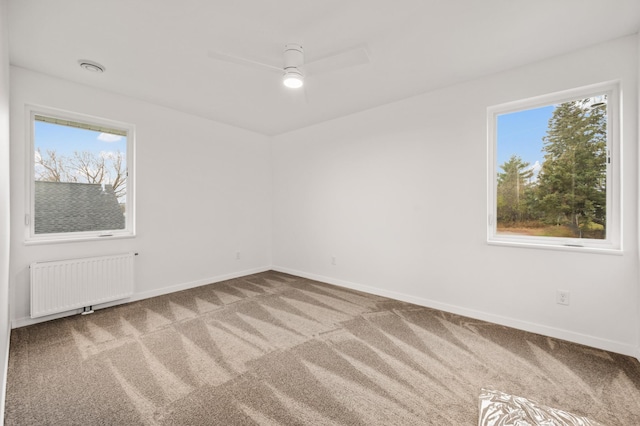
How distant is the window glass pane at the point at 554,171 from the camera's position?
8.70 feet

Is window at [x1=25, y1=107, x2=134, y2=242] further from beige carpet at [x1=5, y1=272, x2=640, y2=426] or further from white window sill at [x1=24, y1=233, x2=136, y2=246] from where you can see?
beige carpet at [x1=5, y1=272, x2=640, y2=426]

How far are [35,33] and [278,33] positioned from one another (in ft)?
6.63

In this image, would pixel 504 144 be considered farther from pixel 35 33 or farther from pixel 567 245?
pixel 35 33

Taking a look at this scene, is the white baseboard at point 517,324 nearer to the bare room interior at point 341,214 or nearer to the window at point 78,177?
the bare room interior at point 341,214

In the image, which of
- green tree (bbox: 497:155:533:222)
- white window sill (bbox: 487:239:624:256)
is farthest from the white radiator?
green tree (bbox: 497:155:533:222)

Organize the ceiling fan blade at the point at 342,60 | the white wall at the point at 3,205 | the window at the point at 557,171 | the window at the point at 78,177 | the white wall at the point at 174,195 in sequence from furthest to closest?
the window at the point at 78,177, the white wall at the point at 174,195, the window at the point at 557,171, the ceiling fan blade at the point at 342,60, the white wall at the point at 3,205

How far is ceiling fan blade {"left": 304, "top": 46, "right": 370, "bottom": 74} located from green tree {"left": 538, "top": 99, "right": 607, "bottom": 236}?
2122 millimetres

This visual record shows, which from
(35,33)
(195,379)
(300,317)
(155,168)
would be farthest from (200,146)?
(195,379)

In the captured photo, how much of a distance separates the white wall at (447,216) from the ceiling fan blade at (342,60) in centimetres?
164

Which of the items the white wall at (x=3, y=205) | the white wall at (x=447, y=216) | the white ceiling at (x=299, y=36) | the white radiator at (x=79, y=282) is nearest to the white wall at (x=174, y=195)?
the white radiator at (x=79, y=282)

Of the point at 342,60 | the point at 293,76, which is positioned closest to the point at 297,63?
the point at 293,76

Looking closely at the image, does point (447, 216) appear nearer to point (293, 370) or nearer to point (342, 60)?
point (342, 60)

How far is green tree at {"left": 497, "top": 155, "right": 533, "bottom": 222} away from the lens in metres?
3.03

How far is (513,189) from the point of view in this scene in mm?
3090
